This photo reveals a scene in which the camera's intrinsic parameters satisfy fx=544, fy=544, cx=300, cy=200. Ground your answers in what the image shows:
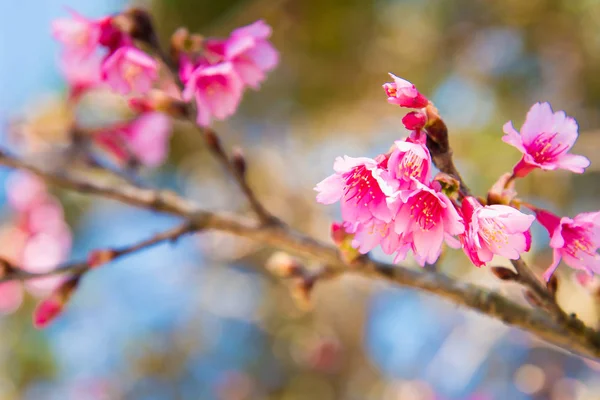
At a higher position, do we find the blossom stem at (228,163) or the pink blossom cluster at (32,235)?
the blossom stem at (228,163)

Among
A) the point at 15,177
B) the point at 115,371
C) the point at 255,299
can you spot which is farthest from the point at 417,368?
the point at 15,177

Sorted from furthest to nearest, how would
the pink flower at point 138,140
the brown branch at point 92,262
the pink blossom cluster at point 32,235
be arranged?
1. the pink blossom cluster at point 32,235
2. the pink flower at point 138,140
3. the brown branch at point 92,262

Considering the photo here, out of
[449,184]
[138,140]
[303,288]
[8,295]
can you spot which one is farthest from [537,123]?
[8,295]

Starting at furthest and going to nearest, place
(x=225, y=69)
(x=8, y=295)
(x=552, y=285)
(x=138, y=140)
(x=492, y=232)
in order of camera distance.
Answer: (x=8, y=295)
(x=138, y=140)
(x=225, y=69)
(x=552, y=285)
(x=492, y=232)

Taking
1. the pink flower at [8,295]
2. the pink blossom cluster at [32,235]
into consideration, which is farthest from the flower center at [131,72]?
the pink flower at [8,295]

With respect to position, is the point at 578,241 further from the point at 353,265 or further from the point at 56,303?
the point at 56,303

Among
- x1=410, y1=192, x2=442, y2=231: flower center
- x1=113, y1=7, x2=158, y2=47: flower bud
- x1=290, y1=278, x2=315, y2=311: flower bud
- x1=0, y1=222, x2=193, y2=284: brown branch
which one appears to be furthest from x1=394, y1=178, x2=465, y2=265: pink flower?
x1=113, y1=7, x2=158, y2=47: flower bud

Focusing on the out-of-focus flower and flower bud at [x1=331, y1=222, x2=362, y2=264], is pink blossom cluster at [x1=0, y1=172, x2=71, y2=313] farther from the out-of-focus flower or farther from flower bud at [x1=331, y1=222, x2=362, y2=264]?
flower bud at [x1=331, y1=222, x2=362, y2=264]

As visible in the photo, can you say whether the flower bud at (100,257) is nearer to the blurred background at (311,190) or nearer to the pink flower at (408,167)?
the pink flower at (408,167)
